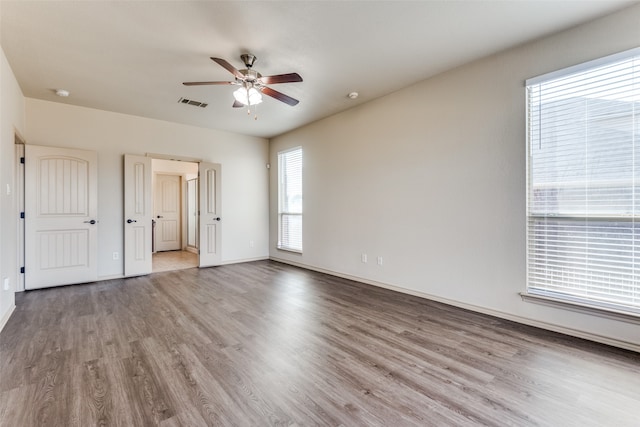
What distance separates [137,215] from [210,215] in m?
1.29

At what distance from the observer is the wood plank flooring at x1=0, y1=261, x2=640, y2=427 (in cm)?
166

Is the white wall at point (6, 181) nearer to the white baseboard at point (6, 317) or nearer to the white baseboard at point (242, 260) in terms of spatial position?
the white baseboard at point (6, 317)

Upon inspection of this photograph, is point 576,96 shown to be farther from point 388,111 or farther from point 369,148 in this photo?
point 369,148

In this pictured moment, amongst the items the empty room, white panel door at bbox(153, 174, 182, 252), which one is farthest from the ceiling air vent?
white panel door at bbox(153, 174, 182, 252)

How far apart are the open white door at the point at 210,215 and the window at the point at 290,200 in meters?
1.32

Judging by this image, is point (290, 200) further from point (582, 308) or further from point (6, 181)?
point (582, 308)

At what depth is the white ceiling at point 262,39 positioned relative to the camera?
94.0 inches

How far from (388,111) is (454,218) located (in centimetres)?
182

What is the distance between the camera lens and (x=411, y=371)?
2.08 m

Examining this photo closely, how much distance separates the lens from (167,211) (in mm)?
8312

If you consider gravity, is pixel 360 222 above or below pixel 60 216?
below

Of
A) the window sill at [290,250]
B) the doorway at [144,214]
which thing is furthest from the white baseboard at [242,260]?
the window sill at [290,250]

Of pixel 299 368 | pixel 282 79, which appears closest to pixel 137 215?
pixel 282 79

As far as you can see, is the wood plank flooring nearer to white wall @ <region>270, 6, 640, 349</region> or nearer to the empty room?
the empty room
